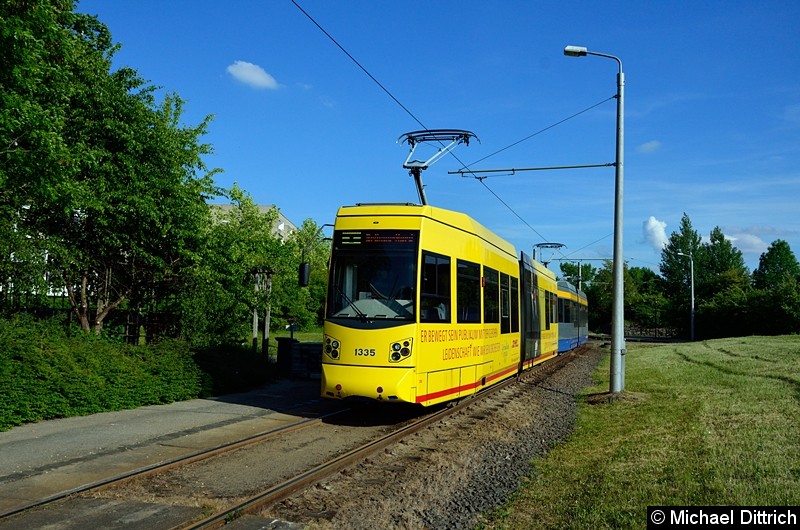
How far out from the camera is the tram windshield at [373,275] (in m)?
11.5

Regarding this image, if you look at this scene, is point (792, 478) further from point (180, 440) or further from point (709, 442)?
point (180, 440)

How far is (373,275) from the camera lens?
1178 centimetres

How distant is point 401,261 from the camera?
11594 mm

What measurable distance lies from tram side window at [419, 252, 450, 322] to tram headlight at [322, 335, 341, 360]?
1482mm

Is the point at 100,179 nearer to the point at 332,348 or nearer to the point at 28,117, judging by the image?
the point at 28,117

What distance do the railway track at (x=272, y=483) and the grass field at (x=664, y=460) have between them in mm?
2226

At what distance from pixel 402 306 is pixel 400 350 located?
752mm

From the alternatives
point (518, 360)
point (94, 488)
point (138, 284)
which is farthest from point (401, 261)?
point (138, 284)

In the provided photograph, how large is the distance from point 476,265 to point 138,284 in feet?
31.0

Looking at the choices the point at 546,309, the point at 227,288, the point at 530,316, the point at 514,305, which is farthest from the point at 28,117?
the point at 546,309

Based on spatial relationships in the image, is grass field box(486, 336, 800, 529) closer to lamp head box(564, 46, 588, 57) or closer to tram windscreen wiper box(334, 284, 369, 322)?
tram windscreen wiper box(334, 284, 369, 322)

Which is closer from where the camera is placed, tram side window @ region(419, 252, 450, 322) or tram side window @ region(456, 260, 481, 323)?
tram side window @ region(419, 252, 450, 322)

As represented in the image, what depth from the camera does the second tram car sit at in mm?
11195

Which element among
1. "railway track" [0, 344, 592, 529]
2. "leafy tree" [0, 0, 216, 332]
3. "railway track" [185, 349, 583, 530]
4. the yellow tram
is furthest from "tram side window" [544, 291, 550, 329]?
"leafy tree" [0, 0, 216, 332]
